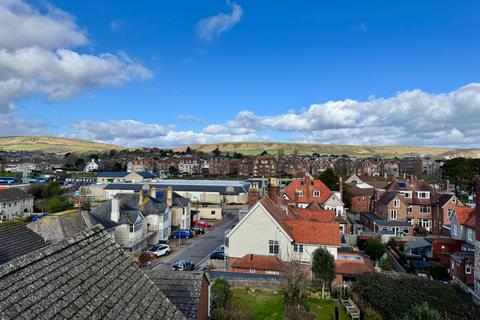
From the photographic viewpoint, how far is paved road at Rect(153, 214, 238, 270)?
119ft

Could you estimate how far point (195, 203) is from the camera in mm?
76750

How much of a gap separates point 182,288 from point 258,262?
17.6 meters

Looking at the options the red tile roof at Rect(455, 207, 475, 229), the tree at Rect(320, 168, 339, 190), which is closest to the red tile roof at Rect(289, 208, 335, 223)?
the red tile roof at Rect(455, 207, 475, 229)

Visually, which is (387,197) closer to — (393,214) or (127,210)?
(393,214)

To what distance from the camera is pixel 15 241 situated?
52.7 feet

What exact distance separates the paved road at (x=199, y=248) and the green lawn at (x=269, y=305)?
9.53 metres

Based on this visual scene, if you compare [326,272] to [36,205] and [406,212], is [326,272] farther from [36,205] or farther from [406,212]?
[36,205]

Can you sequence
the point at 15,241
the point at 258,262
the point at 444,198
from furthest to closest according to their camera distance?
the point at 444,198, the point at 258,262, the point at 15,241

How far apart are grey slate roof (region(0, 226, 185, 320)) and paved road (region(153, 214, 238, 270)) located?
2528 centimetres

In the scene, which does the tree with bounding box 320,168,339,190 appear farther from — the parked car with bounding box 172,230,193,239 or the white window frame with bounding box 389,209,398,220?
the parked car with bounding box 172,230,193,239

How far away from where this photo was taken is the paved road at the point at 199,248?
36.4 m

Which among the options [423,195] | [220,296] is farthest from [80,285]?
[423,195]

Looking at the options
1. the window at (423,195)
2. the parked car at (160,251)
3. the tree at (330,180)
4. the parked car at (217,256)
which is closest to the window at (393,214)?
the window at (423,195)

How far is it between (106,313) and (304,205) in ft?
170
